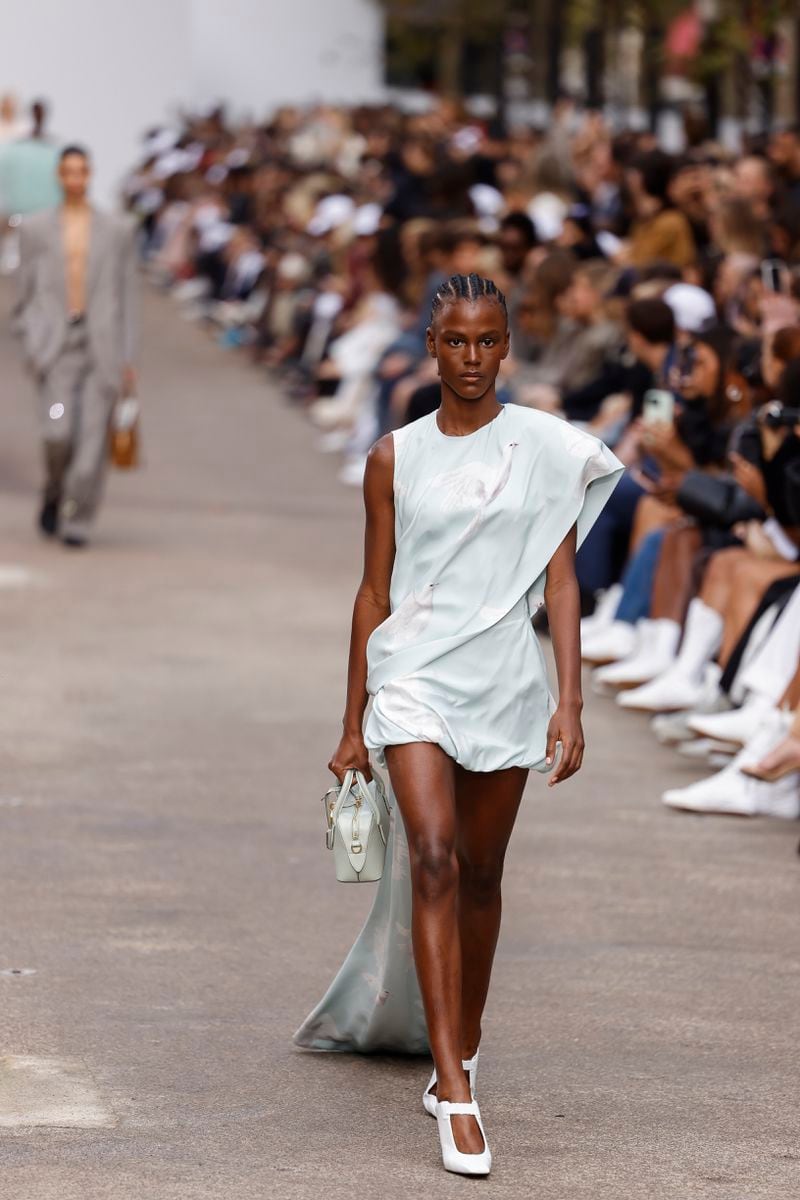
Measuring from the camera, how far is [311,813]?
779 centimetres

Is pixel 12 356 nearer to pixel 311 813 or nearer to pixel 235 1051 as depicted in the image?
pixel 311 813

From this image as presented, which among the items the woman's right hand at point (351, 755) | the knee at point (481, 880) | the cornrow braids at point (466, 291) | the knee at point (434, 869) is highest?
the cornrow braids at point (466, 291)

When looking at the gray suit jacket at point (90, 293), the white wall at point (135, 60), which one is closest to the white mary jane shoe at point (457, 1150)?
the gray suit jacket at point (90, 293)

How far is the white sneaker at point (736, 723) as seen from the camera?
802 cm

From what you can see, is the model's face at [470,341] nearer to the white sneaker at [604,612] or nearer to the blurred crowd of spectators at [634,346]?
the blurred crowd of spectators at [634,346]

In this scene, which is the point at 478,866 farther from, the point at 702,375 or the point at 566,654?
the point at 702,375

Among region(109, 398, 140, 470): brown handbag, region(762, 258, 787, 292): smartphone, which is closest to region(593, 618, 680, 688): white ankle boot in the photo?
region(762, 258, 787, 292): smartphone

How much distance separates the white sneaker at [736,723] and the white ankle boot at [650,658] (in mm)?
1148

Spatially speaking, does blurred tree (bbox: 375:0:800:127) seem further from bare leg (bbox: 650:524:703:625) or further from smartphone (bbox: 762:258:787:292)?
bare leg (bbox: 650:524:703:625)

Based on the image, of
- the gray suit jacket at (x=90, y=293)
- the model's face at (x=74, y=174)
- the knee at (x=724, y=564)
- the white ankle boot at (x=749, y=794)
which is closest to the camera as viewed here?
the white ankle boot at (x=749, y=794)

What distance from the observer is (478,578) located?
4.87 meters

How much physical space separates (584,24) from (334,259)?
1364cm

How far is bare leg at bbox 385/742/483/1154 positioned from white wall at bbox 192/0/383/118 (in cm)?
3784

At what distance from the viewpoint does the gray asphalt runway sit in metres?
4.73
